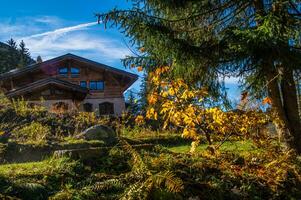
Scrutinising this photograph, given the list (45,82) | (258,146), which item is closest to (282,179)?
(258,146)

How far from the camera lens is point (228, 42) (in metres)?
7.41

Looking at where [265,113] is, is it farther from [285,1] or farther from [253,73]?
[285,1]

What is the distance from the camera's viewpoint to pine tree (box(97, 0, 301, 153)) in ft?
23.3

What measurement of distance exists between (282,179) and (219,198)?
139 cm

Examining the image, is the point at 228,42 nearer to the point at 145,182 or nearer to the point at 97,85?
the point at 145,182

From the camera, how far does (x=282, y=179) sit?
21.6 ft

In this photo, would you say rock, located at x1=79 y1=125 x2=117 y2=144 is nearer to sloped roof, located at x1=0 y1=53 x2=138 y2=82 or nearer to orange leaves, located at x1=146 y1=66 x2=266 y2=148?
orange leaves, located at x1=146 y1=66 x2=266 y2=148

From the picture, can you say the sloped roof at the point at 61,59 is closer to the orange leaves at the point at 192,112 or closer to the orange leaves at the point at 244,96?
the orange leaves at the point at 192,112

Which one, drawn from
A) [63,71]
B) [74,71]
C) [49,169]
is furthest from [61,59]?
[49,169]

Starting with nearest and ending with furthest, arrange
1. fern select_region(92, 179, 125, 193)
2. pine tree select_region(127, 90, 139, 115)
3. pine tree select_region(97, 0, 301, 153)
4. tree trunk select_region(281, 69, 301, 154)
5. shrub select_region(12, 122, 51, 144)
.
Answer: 1. fern select_region(92, 179, 125, 193)
2. pine tree select_region(97, 0, 301, 153)
3. tree trunk select_region(281, 69, 301, 154)
4. pine tree select_region(127, 90, 139, 115)
5. shrub select_region(12, 122, 51, 144)

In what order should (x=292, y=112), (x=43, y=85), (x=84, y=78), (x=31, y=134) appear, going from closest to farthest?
(x=292, y=112), (x=31, y=134), (x=43, y=85), (x=84, y=78)

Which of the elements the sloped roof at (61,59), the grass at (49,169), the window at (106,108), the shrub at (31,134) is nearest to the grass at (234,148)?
the grass at (49,169)

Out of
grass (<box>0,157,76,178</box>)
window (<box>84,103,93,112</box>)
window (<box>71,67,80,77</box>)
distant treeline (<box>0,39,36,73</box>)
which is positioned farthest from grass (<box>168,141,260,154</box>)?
distant treeline (<box>0,39,36,73</box>)

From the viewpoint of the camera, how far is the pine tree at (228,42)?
7088mm
